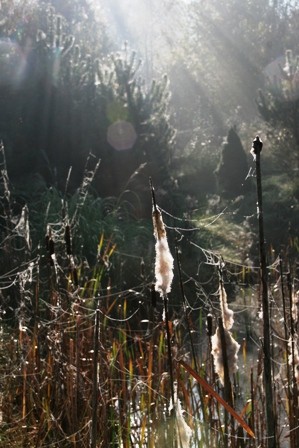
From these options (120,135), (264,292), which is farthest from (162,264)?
(120,135)

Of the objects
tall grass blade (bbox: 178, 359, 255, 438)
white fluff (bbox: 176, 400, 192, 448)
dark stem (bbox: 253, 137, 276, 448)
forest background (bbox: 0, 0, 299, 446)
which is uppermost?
forest background (bbox: 0, 0, 299, 446)

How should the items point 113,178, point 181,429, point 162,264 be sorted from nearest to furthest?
1. point 162,264
2. point 181,429
3. point 113,178

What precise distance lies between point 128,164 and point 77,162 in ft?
2.58

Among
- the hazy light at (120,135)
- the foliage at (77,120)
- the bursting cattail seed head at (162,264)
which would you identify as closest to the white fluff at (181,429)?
the bursting cattail seed head at (162,264)

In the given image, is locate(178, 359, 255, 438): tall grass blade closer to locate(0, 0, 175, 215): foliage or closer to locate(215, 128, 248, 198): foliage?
locate(0, 0, 175, 215): foliage

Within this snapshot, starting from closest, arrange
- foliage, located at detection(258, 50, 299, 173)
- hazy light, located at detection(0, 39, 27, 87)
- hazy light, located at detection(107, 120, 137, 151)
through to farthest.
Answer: hazy light, located at detection(107, 120, 137, 151)
hazy light, located at detection(0, 39, 27, 87)
foliage, located at detection(258, 50, 299, 173)

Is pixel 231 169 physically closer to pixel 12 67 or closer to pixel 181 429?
pixel 12 67

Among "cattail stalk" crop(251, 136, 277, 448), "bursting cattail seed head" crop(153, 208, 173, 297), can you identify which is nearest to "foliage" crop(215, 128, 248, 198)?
"bursting cattail seed head" crop(153, 208, 173, 297)

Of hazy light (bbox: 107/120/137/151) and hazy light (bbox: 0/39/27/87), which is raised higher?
hazy light (bbox: 0/39/27/87)

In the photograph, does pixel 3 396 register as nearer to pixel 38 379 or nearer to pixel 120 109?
pixel 38 379

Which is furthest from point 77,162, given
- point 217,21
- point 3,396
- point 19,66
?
point 217,21

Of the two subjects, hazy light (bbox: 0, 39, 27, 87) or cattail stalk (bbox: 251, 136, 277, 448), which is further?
hazy light (bbox: 0, 39, 27, 87)

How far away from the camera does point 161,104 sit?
42.0 feet

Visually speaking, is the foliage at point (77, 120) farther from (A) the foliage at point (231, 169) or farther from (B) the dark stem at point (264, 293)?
(B) the dark stem at point (264, 293)
